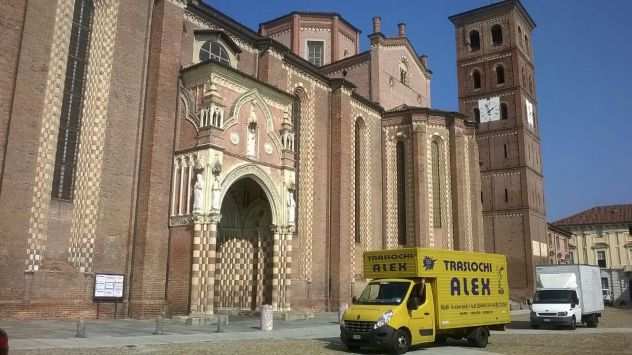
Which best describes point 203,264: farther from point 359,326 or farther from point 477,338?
point 477,338

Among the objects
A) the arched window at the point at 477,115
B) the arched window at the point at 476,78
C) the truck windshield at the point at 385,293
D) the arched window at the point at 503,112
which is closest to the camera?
the truck windshield at the point at 385,293

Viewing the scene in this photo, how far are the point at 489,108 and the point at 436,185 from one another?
16639 mm

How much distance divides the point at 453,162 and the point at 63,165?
25.2 meters

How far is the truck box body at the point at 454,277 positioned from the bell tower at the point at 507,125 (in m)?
28.8

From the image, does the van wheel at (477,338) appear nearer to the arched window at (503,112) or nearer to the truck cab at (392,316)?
the truck cab at (392,316)

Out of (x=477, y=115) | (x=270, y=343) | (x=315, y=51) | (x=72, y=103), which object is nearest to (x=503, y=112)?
(x=477, y=115)

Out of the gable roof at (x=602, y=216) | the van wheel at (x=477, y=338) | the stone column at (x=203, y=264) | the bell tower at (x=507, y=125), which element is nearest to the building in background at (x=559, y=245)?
the gable roof at (x=602, y=216)

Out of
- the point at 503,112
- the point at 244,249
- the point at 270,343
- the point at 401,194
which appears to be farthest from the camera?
the point at 503,112

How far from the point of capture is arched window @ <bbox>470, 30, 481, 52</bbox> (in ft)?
164

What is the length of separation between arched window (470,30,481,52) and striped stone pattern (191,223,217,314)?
1532 inches

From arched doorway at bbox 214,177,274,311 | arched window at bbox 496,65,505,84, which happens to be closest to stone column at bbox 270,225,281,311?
arched doorway at bbox 214,177,274,311

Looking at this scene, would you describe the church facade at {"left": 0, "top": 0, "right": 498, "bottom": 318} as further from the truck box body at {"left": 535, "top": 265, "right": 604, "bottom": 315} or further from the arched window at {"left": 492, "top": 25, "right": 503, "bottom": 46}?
the arched window at {"left": 492, "top": 25, "right": 503, "bottom": 46}

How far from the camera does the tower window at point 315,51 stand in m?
40.1

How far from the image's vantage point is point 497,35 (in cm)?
4931
